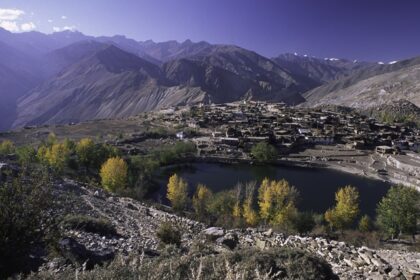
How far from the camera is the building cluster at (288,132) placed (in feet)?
179

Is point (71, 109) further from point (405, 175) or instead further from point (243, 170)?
point (405, 175)

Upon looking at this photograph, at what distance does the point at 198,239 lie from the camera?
10164 millimetres

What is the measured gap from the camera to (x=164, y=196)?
32.1 m

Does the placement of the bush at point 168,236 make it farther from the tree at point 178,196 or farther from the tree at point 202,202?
the tree at point 178,196

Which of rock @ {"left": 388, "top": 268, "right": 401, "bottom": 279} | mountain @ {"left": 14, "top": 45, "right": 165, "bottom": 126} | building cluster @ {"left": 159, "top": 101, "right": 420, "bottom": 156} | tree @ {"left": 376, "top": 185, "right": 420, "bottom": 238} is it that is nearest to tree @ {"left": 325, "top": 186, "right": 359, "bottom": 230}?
tree @ {"left": 376, "top": 185, "right": 420, "bottom": 238}

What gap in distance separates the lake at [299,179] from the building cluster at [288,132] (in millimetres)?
6374

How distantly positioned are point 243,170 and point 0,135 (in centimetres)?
3995

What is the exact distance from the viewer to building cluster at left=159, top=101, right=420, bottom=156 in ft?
179

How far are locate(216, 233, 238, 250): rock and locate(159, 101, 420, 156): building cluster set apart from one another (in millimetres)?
40505

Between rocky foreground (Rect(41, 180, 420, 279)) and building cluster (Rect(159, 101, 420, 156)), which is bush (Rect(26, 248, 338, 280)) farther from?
building cluster (Rect(159, 101, 420, 156))

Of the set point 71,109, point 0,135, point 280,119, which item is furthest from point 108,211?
point 71,109

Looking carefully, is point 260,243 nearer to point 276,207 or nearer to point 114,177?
point 276,207

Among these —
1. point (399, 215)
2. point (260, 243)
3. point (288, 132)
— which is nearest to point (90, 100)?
point (288, 132)

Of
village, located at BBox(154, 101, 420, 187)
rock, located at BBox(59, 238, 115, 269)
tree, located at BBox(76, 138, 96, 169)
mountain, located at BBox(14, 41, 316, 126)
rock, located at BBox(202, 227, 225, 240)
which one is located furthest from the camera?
mountain, located at BBox(14, 41, 316, 126)
